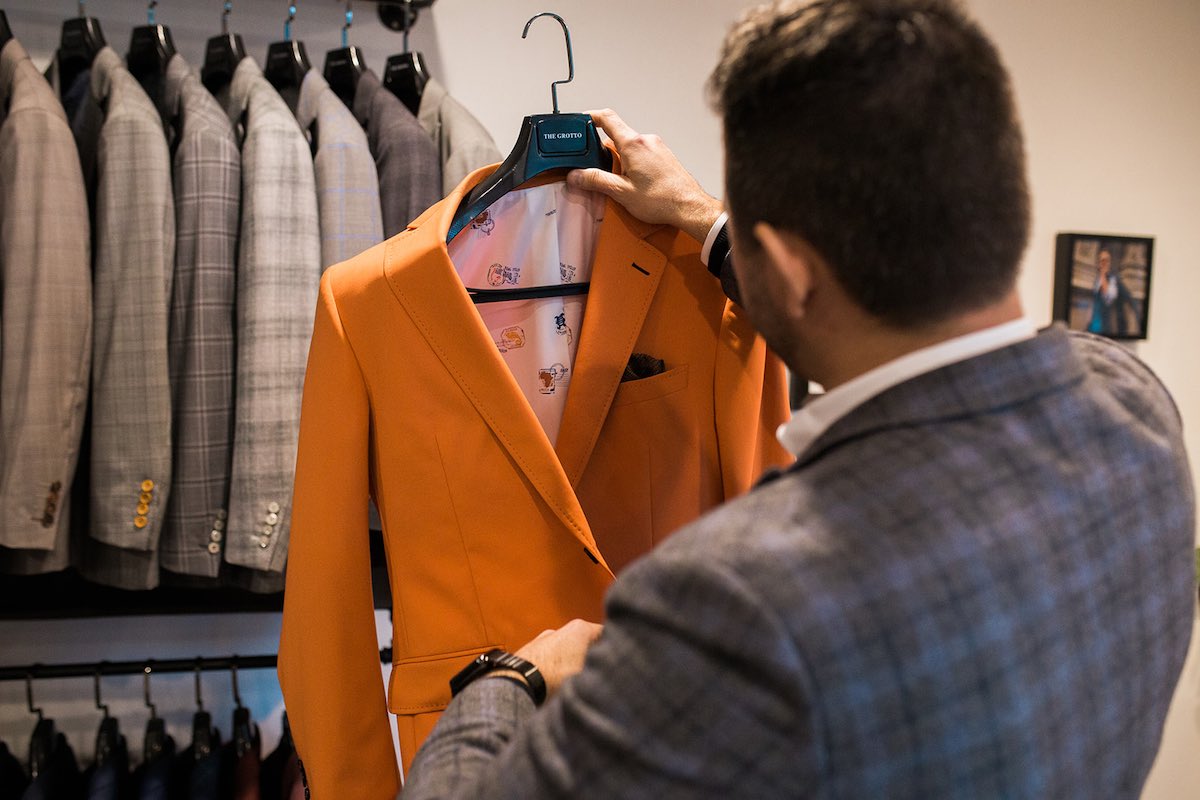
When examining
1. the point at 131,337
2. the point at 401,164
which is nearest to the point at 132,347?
the point at 131,337

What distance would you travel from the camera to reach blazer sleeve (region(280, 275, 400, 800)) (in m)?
1.05

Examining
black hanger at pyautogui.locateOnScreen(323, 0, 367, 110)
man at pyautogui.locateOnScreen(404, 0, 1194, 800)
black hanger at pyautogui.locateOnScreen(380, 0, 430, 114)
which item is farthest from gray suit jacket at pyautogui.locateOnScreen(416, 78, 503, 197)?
man at pyautogui.locateOnScreen(404, 0, 1194, 800)

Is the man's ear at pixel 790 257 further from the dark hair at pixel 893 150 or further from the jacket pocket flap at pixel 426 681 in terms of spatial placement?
the jacket pocket flap at pixel 426 681

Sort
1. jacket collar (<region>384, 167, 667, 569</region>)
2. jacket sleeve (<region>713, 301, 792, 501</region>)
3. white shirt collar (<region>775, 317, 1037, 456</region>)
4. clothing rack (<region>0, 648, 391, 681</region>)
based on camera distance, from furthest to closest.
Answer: clothing rack (<region>0, 648, 391, 681</region>), jacket sleeve (<region>713, 301, 792, 501</region>), jacket collar (<region>384, 167, 667, 569</region>), white shirt collar (<region>775, 317, 1037, 456</region>)

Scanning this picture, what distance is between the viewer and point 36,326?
1.37 meters

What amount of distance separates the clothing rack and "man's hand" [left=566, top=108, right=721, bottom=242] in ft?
3.05

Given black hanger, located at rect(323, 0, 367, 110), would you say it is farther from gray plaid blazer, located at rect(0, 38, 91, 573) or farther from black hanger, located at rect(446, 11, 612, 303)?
black hanger, located at rect(446, 11, 612, 303)

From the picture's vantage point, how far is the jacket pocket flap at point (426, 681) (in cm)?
107

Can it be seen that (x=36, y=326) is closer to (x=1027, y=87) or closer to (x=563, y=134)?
(x=563, y=134)

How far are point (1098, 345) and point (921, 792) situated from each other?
479 mm

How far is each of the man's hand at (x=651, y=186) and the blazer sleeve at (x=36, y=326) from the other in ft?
2.77

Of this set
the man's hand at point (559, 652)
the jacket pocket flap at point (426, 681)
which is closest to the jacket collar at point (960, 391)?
the man's hand at point (559, 652)

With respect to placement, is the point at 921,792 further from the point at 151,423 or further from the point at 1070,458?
the point at 151,423

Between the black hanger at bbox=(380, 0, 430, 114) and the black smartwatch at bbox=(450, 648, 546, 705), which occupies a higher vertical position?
the black hanger at bbox=(380, 0, 430, 114)
